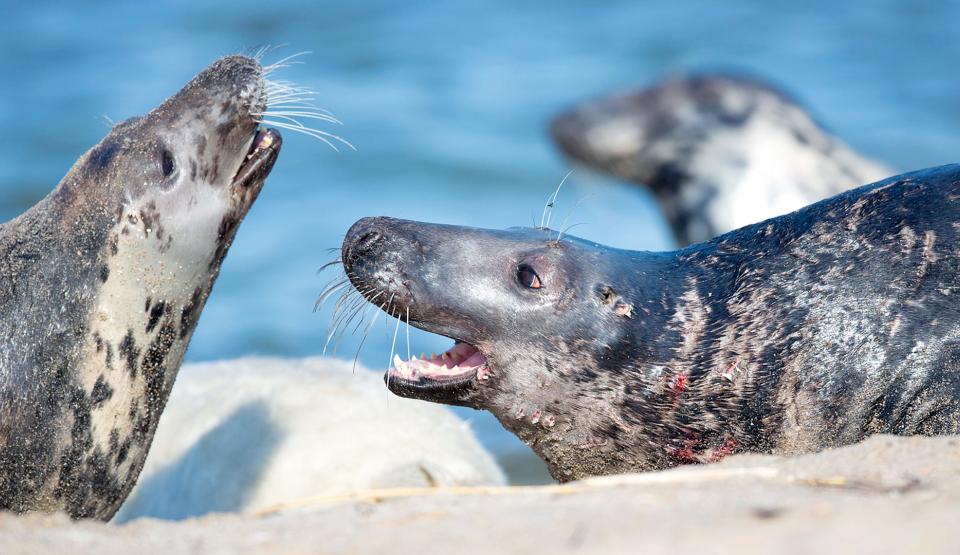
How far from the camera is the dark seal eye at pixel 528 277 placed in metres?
3.99

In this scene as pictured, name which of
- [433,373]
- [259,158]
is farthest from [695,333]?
[259,158]

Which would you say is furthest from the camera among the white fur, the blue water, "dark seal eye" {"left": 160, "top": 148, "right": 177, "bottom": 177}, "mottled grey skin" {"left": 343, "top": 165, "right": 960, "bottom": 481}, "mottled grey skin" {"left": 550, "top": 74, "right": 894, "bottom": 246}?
the blue water

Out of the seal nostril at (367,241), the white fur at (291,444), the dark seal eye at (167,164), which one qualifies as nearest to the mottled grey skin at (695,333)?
the seal nostril at (367,241)

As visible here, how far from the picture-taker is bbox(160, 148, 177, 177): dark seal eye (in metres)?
4.20

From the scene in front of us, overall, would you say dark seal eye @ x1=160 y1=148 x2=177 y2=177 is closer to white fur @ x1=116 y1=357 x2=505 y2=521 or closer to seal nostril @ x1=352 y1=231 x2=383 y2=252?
seal nostril @ x1=352 y1=231 x2=383 y2=252

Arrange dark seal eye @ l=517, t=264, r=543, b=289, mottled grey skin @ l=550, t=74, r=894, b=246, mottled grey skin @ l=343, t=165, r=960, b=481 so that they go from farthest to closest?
mottled grey skin @ l=550, t=74, r=894, b=246 < dark seal eye @ l=517, t=264, r=543, b=289 < mottled grey skin @ l=343, t=165, r=960, b=481

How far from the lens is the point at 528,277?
4.01 m

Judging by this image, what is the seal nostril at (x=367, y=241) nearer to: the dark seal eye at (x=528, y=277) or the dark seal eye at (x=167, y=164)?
the dark seal eye at (x=528, y=277)

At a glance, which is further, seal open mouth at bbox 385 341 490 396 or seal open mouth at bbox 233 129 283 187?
seal open mouth at bbox 233 129 283 187

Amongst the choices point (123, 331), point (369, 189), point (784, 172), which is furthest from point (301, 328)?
point (123, 331)

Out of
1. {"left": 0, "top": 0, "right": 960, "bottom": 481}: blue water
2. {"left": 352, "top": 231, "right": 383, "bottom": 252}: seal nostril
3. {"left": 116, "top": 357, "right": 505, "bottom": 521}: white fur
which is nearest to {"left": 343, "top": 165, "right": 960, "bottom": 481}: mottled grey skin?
{"left": 352, "top": 231, "right": 383, "bottom": 252}: seal nostril

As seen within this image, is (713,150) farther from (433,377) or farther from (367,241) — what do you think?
(433,377)

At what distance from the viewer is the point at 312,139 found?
501 inches

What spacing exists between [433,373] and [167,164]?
1.14 metres
